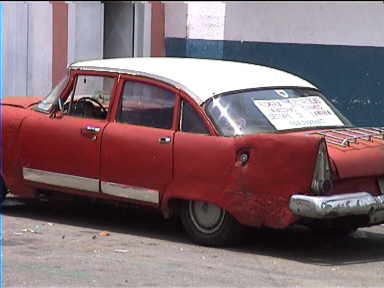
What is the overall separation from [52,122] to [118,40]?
233 inches

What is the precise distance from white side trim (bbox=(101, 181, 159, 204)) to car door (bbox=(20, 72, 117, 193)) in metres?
0.13

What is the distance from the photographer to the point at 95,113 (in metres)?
8.94

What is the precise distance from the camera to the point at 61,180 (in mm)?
8930

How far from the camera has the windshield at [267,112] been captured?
7.99 metres

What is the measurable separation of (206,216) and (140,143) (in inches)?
34.9

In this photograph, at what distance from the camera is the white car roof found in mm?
8281

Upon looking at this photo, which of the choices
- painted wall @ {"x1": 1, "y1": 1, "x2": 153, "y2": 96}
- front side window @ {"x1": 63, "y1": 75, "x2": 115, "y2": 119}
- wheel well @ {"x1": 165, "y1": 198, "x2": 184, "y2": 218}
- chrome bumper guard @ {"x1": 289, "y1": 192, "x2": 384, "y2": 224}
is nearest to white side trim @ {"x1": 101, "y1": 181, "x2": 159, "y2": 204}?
wheel well @ {"x1": 165, "y1": 198, "x2": 184, "y2": 218}

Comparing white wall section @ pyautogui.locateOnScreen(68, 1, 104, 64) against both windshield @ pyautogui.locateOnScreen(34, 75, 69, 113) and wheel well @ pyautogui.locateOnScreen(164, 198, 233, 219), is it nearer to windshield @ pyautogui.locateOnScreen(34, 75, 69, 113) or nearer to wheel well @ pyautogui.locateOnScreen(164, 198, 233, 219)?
windshield @ pyautogui.locateOnScreen(34, 75, 69, 113)

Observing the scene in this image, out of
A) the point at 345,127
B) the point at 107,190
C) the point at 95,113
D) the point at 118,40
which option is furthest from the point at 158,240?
the point at 118,40

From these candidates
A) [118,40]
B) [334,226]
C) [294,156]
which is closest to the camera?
[294,156]

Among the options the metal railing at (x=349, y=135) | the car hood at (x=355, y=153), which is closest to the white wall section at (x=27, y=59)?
the metal railing at (x=349, y=135)

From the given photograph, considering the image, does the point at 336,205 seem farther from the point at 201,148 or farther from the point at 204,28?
the point at 204,28

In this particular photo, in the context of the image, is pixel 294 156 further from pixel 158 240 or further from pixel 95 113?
pixel 95 113

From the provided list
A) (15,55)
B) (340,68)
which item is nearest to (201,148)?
(340,68)
